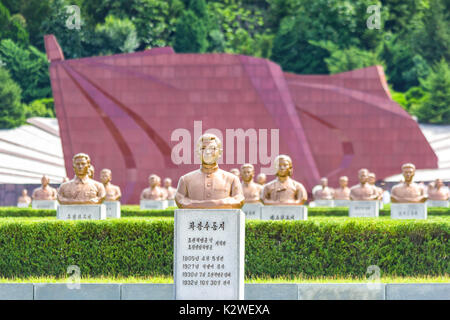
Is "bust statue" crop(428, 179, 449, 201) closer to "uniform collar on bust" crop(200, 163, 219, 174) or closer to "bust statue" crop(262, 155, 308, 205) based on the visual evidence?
"bust statue" crop(262, 155, 308, 205)

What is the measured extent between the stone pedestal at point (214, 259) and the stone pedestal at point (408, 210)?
31.0 ft

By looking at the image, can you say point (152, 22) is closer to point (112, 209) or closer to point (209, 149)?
point (112, 209)

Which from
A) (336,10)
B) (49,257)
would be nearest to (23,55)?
(336,10)

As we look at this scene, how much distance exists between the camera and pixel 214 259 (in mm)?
9211

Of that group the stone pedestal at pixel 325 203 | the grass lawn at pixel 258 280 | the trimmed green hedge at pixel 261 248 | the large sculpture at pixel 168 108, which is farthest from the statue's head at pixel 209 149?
the large sculpture at pixel 168 108

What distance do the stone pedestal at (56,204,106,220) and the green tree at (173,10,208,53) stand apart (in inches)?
1675

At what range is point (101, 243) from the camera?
39.8 ft

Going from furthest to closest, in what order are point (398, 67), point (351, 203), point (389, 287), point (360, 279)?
1. point (398, 67)
2. point (351, 203)
3. point (360, 279)
4. point (389, 287)

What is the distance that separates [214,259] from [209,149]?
4.05ft

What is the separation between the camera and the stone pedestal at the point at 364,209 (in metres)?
20.2

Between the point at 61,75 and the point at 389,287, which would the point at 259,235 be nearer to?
the point at 389,287

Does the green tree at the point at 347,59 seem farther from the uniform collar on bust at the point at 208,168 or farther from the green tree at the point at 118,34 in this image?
the uniform collar on bust at the point at 208,168

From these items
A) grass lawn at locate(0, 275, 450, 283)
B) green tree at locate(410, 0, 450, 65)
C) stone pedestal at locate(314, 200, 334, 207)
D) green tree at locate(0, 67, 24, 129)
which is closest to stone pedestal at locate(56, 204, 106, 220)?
grass lawn at locate(0, 275, 450, 283)

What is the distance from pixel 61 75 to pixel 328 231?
925 inches
